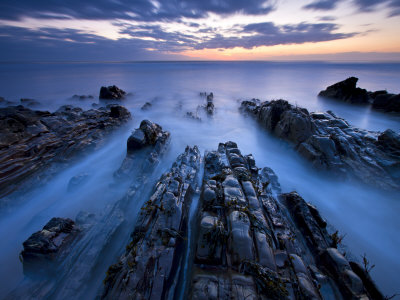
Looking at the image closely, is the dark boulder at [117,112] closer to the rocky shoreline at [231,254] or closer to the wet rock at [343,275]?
the rocky shoreline at [231,254]

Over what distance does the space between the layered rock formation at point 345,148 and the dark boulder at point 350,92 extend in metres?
13.0

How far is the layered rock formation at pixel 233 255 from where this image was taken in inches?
115

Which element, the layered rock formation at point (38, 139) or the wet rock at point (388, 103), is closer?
the layered rock formation at point (38, 139)

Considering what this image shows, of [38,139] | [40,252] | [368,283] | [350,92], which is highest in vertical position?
[350,92]

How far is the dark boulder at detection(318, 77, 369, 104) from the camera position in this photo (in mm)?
18547

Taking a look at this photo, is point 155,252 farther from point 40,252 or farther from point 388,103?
point 388,103

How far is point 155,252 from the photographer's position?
3463 millimetres

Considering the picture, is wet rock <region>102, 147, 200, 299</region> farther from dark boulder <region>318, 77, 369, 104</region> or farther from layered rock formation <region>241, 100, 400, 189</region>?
dark boulder <region>318, 77, 369, 104</region>

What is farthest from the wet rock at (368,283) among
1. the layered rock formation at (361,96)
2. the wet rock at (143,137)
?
the layered rock formation at (361,96)

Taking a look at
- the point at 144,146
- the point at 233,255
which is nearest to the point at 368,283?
the point at 233,255

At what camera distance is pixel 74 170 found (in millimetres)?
7633

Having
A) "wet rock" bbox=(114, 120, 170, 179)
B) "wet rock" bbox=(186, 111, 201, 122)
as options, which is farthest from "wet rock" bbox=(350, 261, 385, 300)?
"wet rock" bbox=(186, 111, 201, 122)

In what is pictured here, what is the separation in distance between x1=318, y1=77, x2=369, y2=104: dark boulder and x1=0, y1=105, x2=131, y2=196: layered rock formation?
2442 cm

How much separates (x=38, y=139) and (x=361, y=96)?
27641 mm
